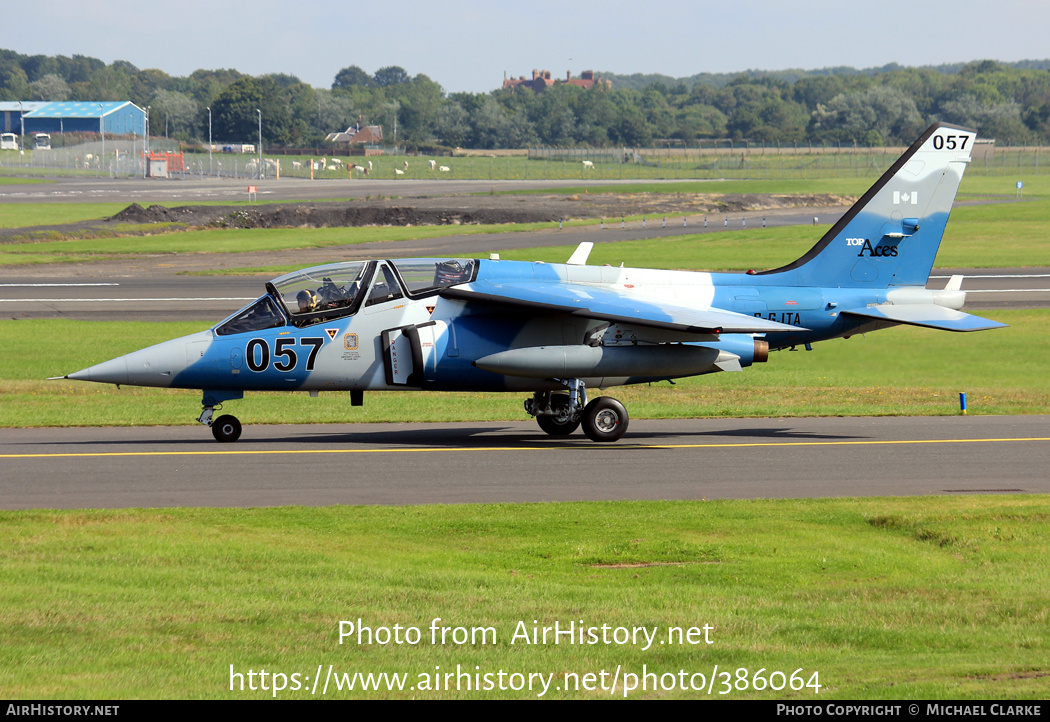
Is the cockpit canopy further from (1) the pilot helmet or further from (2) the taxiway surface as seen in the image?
(2) the taxiway surface

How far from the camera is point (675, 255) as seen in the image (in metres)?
60.2

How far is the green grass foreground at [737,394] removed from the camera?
2389 centimetres

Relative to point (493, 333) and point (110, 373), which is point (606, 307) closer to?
point (493, 333)

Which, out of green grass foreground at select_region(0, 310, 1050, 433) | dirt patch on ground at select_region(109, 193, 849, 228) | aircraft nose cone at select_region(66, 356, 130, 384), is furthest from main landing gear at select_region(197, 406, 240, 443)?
dirt patch on ground at select_region(109, 193, 849, 228)

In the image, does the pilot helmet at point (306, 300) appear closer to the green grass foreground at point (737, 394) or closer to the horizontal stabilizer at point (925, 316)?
the green grass foreground at point (737, 394)

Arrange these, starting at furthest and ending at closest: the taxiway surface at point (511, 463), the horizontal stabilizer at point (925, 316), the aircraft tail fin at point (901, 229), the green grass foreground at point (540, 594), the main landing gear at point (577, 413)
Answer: the aircraft tail fin at point (901, 229), the horizontal stabilizer at point (925, 316), the main landing gear at point (577, 413), the taxiway surface at point (511, 463), the green grass foreground at point (540, 594)

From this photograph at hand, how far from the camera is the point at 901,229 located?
2259 centimetres

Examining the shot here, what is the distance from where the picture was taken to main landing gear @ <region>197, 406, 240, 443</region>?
2031 cm

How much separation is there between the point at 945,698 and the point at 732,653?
5.78 ft

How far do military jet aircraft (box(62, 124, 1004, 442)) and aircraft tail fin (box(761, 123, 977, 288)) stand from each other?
0.79m

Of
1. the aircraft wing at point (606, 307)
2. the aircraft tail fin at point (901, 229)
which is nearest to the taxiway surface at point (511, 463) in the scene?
the aircraft wing at point (606, 307)

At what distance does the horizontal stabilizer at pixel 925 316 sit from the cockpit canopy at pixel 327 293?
8.52 meters

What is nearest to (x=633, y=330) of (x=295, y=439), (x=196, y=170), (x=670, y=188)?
(x=295, y=439)
